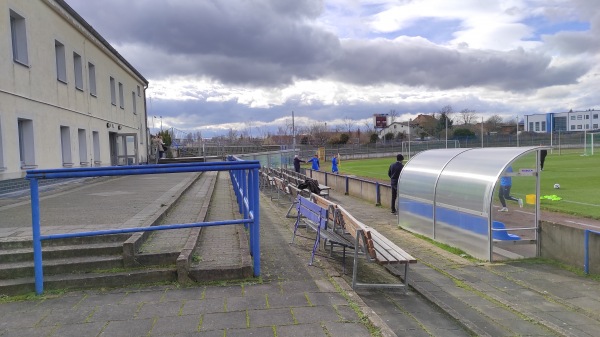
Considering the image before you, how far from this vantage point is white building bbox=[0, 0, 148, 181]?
11.7 metres

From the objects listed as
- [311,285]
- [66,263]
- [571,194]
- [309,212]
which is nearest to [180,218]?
[309,212]

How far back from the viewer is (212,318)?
3920 millimetres

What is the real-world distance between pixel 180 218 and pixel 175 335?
455cm

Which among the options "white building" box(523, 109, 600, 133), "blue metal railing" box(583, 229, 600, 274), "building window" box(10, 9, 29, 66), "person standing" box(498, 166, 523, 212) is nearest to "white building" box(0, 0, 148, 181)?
"building window" box(10, 9, 29, 66)

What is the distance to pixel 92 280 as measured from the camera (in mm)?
4754

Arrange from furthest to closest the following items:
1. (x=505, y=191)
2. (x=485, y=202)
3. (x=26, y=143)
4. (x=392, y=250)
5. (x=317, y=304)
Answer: (x=26, y=143) → (x=505, y=191) → (x=485, y=202) → (x=392, y=250) → (x=317, y=304)

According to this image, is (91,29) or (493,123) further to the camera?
(493,123)

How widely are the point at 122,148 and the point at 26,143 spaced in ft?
37.9

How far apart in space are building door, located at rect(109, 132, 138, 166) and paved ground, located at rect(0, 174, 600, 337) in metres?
16.6

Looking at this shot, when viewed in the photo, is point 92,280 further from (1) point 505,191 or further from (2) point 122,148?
(2) point 122,148

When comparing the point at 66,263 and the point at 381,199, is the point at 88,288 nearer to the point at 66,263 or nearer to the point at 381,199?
the point at 66,263

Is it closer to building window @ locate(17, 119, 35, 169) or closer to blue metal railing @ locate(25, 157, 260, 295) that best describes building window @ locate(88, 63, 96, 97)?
building window @ locate(17, 119, 35, 169)

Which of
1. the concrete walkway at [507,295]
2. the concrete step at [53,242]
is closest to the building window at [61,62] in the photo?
the concrete step at [53,242]

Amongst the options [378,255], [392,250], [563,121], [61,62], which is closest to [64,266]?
[378,255]
